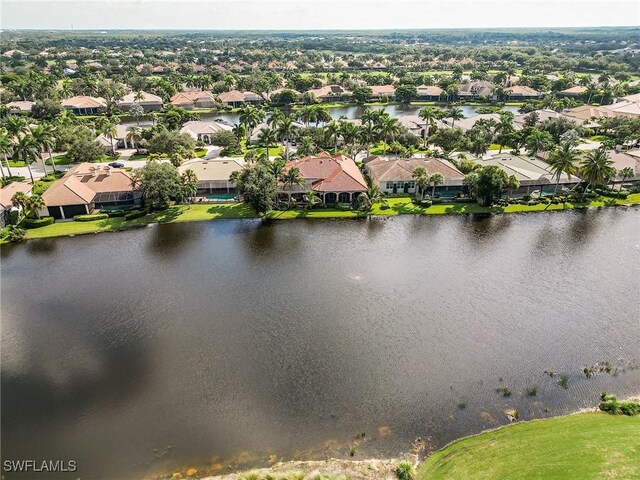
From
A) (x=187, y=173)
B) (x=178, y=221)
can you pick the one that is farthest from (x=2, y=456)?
(x=187, y=173)

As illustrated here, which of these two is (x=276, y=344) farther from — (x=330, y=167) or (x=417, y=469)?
(x=330, y=167)

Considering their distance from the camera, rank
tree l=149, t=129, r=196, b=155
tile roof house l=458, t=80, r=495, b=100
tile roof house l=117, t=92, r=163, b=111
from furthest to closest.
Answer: tile roof house l=458, t=80, r=495, b=100, tile roof house l=117, t=92, r=163, b=111, tree l=149, t=129, r=196, b=155

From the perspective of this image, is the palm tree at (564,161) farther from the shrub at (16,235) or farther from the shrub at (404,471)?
the shrub at (16,235)

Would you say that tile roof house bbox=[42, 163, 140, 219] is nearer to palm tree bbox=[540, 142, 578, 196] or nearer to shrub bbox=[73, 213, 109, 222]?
shrub bbox=[73, 213, 109, 222]

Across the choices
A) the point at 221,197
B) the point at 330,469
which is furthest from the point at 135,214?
the point at 330,469

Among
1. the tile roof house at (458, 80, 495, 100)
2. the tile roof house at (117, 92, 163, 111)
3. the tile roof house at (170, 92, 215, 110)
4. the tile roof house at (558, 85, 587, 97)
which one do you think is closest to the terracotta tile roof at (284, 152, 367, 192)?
the tile roof house at (170, 92, 215, 110)

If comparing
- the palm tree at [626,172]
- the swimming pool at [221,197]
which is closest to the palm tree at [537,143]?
the palm tree at [626,172]
